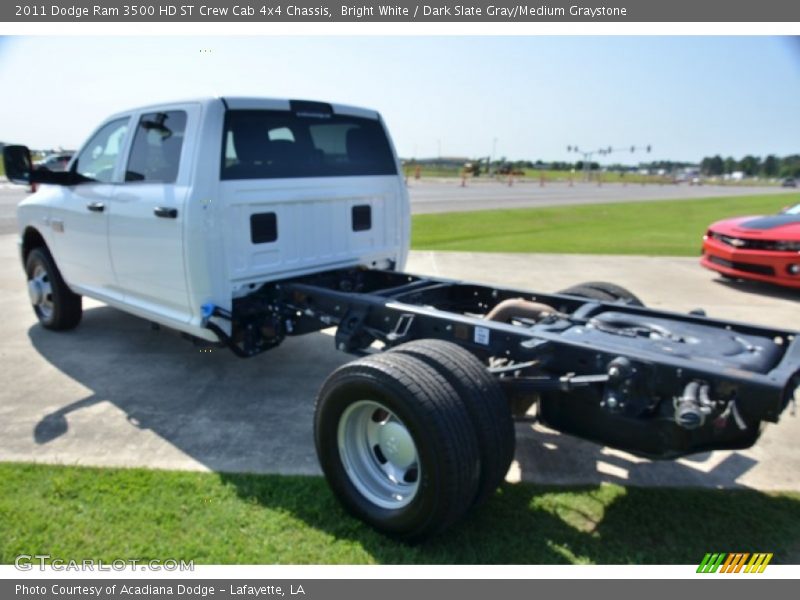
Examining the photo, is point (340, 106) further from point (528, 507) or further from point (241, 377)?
point (528, 507)

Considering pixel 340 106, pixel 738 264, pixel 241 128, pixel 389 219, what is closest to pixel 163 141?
pixel 241 128

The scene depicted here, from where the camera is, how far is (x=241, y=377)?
5340 mm

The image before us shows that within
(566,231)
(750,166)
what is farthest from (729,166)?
(566,231)

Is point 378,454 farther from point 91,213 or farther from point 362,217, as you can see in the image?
point 91,213

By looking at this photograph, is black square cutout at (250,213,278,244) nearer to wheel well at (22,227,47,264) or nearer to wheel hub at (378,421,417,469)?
wheel hub at (378,421,417,469)

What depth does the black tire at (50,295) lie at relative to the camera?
251 inches

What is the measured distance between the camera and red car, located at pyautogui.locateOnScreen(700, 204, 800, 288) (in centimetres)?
857

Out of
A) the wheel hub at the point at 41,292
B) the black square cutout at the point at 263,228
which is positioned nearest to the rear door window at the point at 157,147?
the black square cutout at the point at 263,228

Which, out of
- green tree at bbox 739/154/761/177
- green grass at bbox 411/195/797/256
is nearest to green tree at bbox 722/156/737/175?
green tree at bbox 739/154/761/177

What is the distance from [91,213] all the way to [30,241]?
181 centimetres

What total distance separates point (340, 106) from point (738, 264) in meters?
6.72

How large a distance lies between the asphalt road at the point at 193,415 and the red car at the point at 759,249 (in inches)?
46.0

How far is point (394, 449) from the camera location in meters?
3.25

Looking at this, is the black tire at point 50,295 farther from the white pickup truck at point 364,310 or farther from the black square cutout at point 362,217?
the black square cutout at point 362,217
